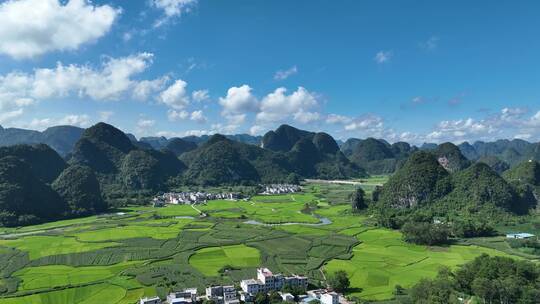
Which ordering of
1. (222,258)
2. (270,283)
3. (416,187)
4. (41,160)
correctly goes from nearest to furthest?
1. (270,283)
2. (222,258)
3. (416,187)
4. (41,160)

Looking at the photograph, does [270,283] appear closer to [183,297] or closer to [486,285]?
[183,297]

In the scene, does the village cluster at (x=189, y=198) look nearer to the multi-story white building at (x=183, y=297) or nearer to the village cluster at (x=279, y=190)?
the village cluster at (x=279, y=190)

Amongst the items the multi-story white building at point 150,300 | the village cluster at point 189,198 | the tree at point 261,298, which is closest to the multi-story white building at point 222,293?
the tree at point 261,298

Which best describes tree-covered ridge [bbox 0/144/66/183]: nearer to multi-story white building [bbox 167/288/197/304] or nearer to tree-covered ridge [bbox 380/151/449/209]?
multi-story white building [bbox 167/288/197/304]

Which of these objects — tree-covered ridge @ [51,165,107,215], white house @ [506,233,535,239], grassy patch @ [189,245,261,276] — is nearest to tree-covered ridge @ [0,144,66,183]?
tree-covered ridge @ [51,165,107,215]

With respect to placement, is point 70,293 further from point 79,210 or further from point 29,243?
point 79,210

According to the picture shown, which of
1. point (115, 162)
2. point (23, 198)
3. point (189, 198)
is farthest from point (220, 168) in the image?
point (23, 198)

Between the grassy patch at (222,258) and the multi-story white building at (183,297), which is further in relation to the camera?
the grassy patch at (222,258)

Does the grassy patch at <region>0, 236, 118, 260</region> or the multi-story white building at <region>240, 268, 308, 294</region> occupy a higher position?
the grassy patch at <region>0, 236, 118, 260</region>
